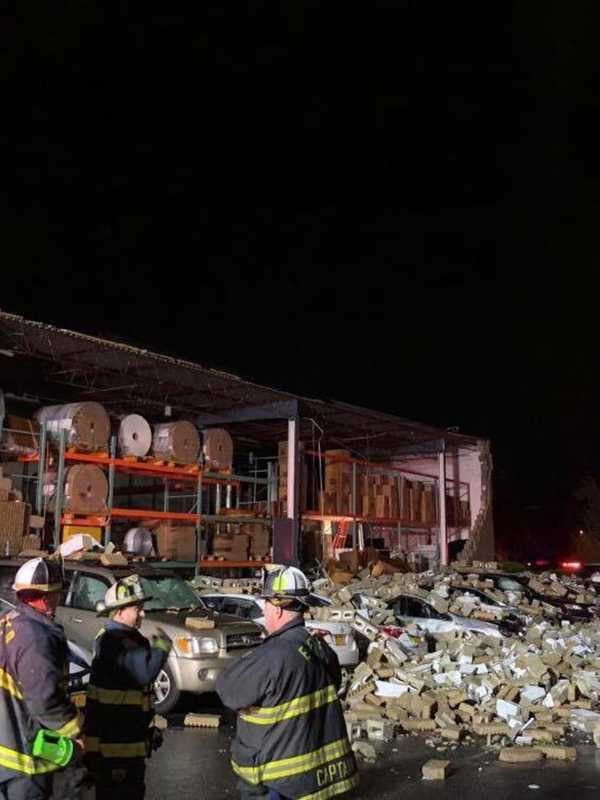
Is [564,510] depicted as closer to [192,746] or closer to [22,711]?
[192,746]

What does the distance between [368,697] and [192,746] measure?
2655mm

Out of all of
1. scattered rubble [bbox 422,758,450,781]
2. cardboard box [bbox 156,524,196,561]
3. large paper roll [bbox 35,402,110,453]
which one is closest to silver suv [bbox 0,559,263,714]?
scattered rubble [bbox 422,758,450,781]

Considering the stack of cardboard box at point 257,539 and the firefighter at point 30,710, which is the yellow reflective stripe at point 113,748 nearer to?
the firefighter at point 30,710

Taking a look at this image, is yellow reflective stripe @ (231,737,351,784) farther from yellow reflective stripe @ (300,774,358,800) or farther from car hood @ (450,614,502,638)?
car hood @ (450,614,502,638)

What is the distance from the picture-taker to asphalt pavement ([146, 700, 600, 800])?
706cm

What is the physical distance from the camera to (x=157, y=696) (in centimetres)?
996

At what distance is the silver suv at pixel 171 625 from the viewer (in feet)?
32.1

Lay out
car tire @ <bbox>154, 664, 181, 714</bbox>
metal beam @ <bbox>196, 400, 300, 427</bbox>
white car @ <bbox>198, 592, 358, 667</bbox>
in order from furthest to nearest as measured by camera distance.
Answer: metal beam @ <bbox>196, 400, 300, 427</bbox> < white car @ <bbox>198, 592, 358, 667</bbox> < car tire @ <bbox>154, 664, 181, 714</bbox>

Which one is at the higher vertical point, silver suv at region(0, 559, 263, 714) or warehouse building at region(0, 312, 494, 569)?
warehouse building at region(0, 312, 494, 569)

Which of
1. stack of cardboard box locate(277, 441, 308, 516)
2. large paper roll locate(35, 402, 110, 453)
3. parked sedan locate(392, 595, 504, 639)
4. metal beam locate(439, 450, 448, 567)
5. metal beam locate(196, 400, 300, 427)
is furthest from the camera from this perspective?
metal beam locate(439, 450, 448, 567)

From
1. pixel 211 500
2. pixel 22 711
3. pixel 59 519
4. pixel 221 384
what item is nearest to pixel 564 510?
pixel 211 500

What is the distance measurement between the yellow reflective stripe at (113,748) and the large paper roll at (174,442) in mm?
15214

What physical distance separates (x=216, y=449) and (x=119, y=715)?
1659cm

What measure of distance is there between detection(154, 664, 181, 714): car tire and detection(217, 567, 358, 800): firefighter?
6.21 meters
